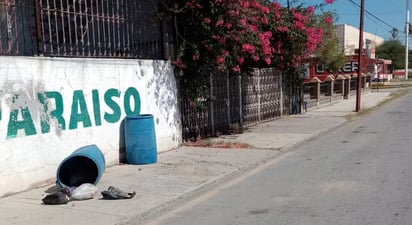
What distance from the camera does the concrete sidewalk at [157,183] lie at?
6.44 meters

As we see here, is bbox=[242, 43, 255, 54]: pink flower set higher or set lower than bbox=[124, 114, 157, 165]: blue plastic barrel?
higher

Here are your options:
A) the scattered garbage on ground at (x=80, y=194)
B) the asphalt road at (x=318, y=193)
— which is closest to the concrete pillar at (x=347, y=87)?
the asphalt road at (x=318, y=193)

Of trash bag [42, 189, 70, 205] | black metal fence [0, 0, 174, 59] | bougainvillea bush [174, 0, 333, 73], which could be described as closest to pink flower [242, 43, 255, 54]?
bougainvillea bush [174, 0, 333, 73]

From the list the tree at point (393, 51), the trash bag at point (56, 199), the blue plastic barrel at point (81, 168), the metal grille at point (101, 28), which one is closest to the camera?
the trash bag at point (56, 199)

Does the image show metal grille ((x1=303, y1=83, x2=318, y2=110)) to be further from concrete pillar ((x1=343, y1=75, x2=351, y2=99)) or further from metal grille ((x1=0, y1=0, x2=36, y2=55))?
metal grille ((x1=0, y1=0, x2=36, y2=55))

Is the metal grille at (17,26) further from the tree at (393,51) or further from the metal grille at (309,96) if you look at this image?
the tree at (393,51)

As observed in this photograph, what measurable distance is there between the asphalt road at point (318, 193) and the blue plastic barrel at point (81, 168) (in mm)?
1782

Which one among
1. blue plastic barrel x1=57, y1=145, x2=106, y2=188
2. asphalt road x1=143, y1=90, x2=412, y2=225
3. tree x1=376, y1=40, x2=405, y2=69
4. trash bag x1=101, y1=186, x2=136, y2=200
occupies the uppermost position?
tree x1=376, y1=40, x2=405, y2=69

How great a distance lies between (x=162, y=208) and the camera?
6914 mm

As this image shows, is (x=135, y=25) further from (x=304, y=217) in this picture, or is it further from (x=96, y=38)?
(x=304, y=217)

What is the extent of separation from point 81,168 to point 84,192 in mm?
1111

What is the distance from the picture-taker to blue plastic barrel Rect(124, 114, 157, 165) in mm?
10070

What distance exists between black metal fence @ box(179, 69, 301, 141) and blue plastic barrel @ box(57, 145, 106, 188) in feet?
15.4

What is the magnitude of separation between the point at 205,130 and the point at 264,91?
5.55 meters
